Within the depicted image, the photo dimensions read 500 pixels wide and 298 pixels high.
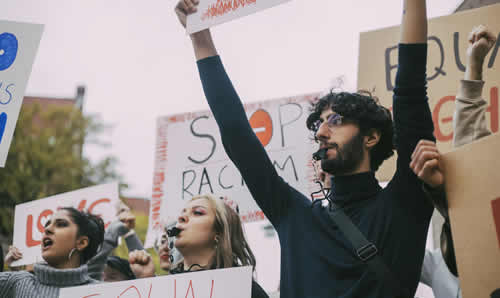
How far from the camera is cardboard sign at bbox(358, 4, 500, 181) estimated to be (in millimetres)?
2910

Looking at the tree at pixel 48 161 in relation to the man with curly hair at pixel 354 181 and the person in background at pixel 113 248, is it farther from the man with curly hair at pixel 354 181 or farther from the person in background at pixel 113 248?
the man with curly hair at pixel 354 181

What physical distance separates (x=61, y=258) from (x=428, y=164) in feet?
6.57

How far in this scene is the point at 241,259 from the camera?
2592 millimetres

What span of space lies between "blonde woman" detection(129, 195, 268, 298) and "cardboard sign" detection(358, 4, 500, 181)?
2.63 feet

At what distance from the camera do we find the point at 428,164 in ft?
5.12

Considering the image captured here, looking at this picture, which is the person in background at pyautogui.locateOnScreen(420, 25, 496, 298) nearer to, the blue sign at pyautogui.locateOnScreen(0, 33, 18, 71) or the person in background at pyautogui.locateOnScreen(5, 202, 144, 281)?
the blue sign at pyautogui.locateOnScreen(0, 33, 18, 71)

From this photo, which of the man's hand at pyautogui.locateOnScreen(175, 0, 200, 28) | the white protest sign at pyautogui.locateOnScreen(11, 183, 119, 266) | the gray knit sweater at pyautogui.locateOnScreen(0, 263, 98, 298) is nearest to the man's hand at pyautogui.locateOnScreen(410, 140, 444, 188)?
the man's hand at pyautogui.locateOnScreen(175, 0, 200, 28)

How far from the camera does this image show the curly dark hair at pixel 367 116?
196 centimetres

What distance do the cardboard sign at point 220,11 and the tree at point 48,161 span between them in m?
14.0

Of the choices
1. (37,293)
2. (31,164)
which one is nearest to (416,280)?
(37,293)

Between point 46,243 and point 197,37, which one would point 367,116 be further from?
point 46,243

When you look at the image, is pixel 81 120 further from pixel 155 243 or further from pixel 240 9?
pixel 240 9

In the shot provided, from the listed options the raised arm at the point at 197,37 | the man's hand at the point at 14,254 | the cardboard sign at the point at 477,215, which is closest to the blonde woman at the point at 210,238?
the raised arm at the point at 197,37

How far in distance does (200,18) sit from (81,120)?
53.0ft
